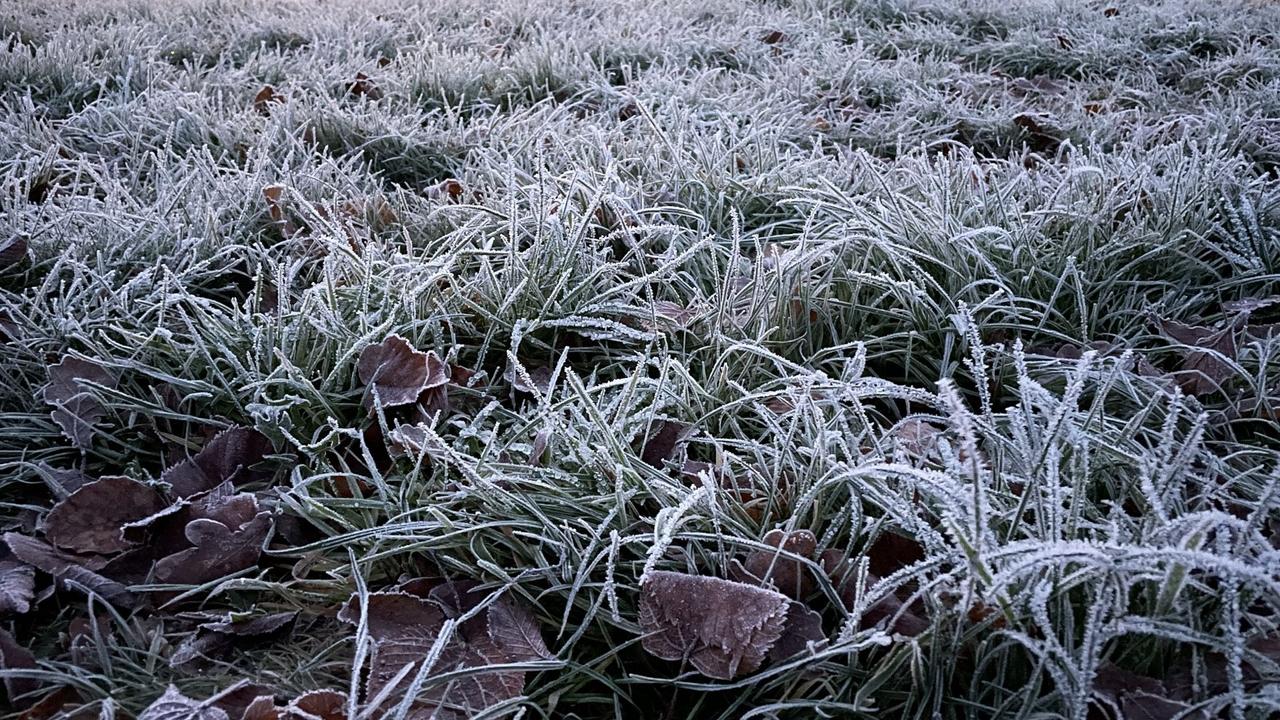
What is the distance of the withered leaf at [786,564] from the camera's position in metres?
1.06

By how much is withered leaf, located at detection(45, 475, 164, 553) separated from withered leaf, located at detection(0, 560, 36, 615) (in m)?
0.05

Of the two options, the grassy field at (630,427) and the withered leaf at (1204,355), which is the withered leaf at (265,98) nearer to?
the grassy field at (630,427)

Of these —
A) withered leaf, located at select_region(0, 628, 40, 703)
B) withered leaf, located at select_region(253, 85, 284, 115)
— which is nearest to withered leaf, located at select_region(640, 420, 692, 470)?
withered leaf, located at select_region(0, 628, 40, 703)

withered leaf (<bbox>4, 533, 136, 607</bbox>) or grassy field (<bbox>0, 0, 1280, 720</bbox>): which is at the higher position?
grassy field (<bbox>0, 0, 1280, 720</bbox>)

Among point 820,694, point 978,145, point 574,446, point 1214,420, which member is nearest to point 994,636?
point 820,694

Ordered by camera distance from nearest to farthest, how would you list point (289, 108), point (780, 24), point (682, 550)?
point (682, 550)
point (289, 108)
point (780, 24)

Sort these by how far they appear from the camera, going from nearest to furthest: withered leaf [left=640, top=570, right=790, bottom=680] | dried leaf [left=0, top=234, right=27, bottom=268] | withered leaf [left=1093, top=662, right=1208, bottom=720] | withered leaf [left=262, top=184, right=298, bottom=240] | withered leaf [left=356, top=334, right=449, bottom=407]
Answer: withered leaf [left=1093, top=662, right=1208, bottom=720] → withered leaf [left=640, top=570, right=790, bottom=680] → withered leaf [left=356, top=334, right=449, bottom=407] → dried leaf [left=0, top=234, right=27, bottom=268] → withered leaf [left=262, top=184, right=298, bottom=240]

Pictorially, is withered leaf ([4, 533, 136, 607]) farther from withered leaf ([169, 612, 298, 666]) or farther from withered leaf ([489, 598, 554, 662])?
withered leaf ([489, 598, 554, 662])

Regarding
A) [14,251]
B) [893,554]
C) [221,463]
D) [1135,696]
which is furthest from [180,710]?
[14,251]

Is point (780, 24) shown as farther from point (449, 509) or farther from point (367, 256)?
point (449, 509)

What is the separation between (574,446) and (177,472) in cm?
65

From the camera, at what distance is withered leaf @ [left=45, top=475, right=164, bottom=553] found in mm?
1187

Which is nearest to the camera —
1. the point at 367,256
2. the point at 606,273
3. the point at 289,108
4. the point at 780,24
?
the point at 367,256

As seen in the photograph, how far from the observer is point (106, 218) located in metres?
1.87
